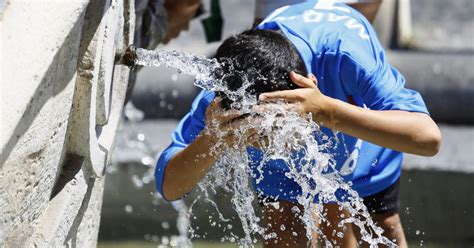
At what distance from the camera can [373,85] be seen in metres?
2.29

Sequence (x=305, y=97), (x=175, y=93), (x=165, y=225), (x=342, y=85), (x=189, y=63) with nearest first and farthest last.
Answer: (x=305, y=97)
(x=189, y=63)
(x=342, y=85)
(x=165, y=225)
(x=175, y=93)

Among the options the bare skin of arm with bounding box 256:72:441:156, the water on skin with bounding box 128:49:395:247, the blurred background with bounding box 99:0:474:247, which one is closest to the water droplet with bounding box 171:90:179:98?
the blurred background with bounding box 99:0:474:247

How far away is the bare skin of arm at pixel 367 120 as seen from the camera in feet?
6.83

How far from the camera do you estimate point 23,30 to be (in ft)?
5.79

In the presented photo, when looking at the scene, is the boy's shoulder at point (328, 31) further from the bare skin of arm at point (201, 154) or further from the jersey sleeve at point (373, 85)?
the bare skin of arm at point (201, 154)

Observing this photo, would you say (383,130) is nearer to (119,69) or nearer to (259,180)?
(259,180)

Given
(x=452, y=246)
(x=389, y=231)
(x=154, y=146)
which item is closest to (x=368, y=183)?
(x=389, y=231)

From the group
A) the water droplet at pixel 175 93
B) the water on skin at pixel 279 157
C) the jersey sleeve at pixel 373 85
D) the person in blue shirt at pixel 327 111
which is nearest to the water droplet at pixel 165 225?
the water droplet at pixel 175 93

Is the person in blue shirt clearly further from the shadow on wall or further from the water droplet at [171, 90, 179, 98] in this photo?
the water droplet at [171, 90, 179, 98]

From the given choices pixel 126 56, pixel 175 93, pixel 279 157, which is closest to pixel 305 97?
pixel 279 157

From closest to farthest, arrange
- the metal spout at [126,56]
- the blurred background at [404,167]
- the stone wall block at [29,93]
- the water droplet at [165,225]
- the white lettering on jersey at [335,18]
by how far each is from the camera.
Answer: the stone wall block at [29,93], the metal spout at [126,56], the white lettering on jersey at [335,18], the blurred background at [404,167], the water droplet at [165,225]

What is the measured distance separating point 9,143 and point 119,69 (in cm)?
65

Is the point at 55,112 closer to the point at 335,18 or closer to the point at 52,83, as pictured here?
the point at 52,83

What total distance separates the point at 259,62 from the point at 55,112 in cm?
47
